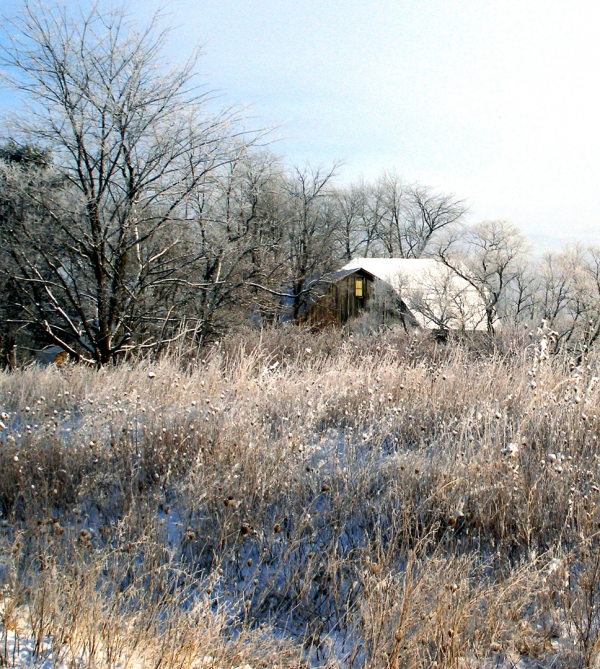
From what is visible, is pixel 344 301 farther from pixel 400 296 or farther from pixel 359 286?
pixel 400 296

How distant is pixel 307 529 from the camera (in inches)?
132

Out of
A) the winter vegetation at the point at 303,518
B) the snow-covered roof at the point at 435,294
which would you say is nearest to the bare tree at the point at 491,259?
the snow-covered roof at the point at 435,294

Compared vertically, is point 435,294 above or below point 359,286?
below

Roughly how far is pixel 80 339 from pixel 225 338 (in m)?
4.05

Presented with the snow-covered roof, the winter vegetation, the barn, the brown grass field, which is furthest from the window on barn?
the brown grass field

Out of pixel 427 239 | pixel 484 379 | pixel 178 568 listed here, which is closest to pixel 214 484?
pixel 178 568

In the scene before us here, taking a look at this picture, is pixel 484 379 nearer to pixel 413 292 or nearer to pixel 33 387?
pixel 33 387

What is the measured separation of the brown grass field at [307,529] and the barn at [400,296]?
84.9 ft

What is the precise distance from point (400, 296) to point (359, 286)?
421 centimetres

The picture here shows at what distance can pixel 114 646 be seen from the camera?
2.27 metres

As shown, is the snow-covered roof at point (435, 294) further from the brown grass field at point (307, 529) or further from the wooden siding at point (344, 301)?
the brown grass field at point (307, 529)

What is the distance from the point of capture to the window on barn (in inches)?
1501

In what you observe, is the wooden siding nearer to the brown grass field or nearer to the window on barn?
the window on barn

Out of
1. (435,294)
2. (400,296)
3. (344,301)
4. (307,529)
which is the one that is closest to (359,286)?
(344,301)
